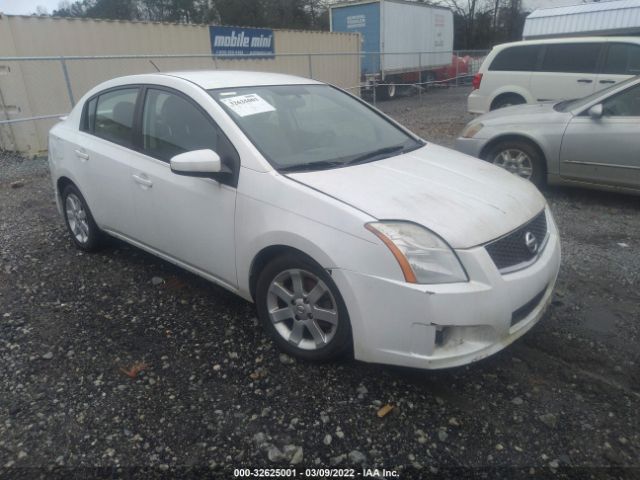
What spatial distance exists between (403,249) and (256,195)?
3.09 ft

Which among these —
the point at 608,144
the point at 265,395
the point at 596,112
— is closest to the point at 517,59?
the point at 596,112

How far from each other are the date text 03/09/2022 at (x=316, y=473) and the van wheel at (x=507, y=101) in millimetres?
8854

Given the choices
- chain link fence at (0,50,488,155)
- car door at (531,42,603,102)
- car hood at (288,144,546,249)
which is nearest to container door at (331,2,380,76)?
chain link fence at (0,50,488,155)

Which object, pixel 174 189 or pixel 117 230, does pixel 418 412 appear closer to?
pixel 174 189

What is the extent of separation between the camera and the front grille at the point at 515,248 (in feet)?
8.16

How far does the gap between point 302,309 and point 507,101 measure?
27.6ft

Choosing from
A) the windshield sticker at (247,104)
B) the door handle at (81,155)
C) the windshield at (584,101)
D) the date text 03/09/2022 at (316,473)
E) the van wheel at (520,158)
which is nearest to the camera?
the date text 03/09/2022 at (316,473)

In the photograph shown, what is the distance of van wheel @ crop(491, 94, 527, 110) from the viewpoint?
31.0 ft

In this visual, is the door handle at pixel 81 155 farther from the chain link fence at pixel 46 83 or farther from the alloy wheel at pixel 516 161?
the chain link fence at pixel 46 83

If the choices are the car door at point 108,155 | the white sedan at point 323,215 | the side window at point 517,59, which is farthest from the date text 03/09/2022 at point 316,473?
the side window at point 517,59

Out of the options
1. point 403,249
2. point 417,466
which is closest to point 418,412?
point 417,466

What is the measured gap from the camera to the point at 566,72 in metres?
8.83

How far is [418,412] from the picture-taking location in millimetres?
2502

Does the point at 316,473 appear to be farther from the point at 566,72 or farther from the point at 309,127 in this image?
the point at 566,72
